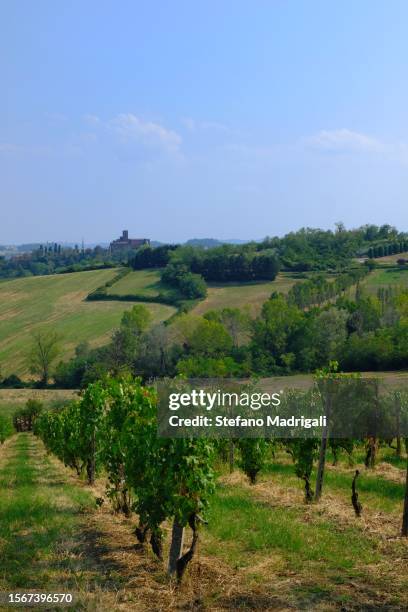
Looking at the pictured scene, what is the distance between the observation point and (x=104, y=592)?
28.8 feet

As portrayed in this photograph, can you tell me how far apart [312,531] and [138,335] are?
7709 cm

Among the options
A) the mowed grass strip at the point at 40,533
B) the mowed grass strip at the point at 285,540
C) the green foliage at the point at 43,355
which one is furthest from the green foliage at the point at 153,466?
the green foliage at the point at 43,355

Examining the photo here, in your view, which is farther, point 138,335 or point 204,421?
point 138,335

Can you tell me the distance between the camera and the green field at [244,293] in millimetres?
102306

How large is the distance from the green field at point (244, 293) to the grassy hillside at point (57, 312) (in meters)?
8.16

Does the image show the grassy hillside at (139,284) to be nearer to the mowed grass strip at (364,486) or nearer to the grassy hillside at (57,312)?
the grassy hillside at (57,312)

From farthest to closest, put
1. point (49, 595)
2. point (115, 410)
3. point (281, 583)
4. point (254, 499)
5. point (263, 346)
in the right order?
point (263, 346) < point (254, 499) < point (115, 410) < point (281, 583) < point (49, 595)

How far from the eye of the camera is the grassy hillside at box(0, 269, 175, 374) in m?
91.8

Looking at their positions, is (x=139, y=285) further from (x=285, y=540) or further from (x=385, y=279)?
(x=285, y=540)

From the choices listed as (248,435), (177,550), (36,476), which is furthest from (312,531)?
(36,476)

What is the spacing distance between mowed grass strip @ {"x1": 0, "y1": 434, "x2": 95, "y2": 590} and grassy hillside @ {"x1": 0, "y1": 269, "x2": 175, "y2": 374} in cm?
7052

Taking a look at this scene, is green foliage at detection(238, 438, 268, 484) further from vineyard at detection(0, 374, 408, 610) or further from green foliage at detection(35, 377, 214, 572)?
green foliage at detection(35, 377, 214, 572)

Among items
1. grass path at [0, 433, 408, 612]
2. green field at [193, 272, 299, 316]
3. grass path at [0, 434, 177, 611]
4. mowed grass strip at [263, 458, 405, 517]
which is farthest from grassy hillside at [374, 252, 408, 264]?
grass path at [0, 434, 177, 611]

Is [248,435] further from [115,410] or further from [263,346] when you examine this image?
[263,346]
